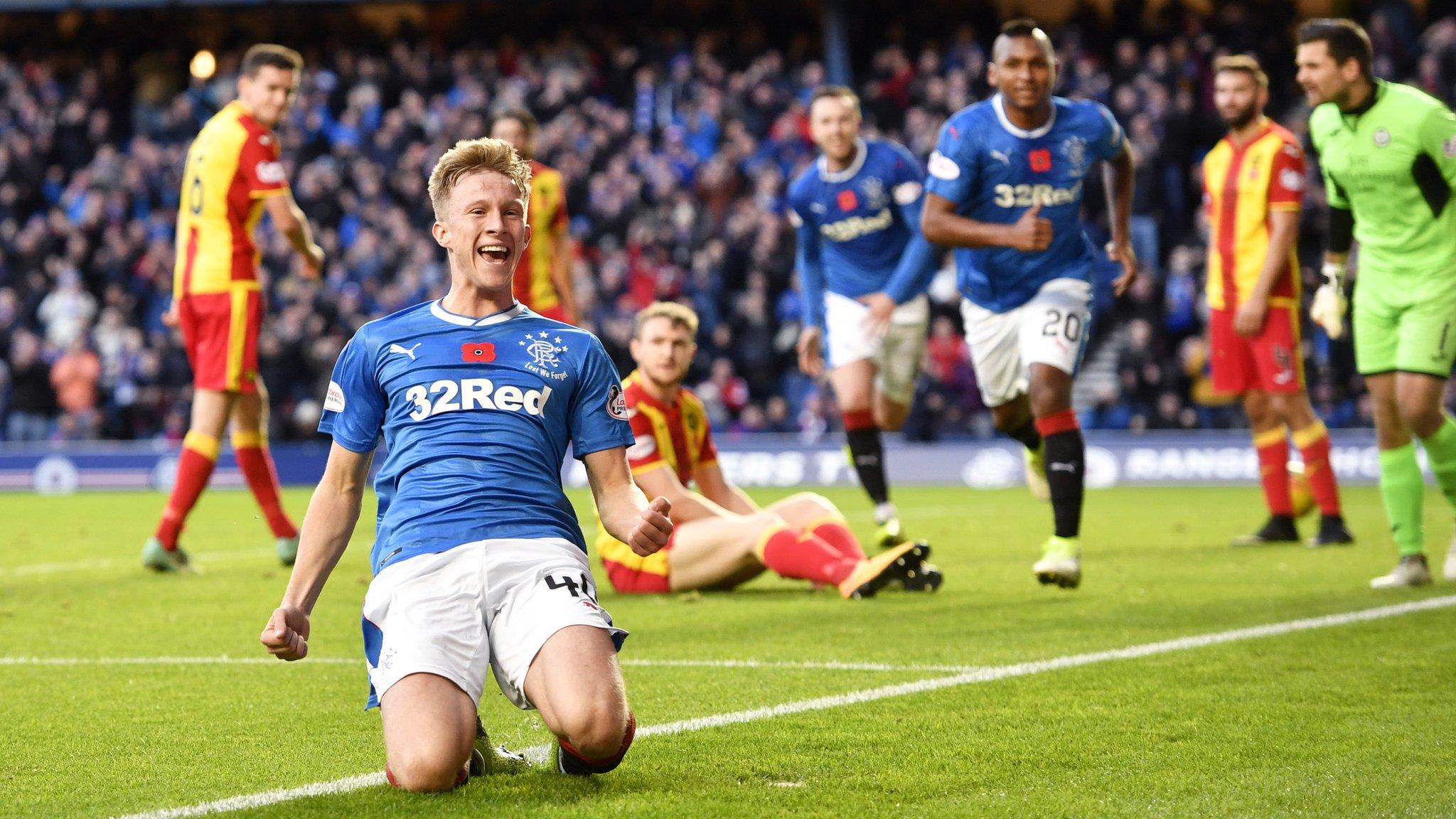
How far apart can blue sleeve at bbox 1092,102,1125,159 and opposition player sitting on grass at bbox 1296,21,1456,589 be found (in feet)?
2.79

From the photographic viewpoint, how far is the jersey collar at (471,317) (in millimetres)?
4082

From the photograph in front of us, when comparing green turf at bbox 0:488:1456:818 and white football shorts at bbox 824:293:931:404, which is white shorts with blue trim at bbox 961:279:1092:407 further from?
white football shorts at bbox 824:293:931:404

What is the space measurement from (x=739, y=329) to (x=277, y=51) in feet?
36.4

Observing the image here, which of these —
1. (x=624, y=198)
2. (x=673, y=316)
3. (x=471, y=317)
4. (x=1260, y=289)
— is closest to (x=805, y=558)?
(x=673, y=316)

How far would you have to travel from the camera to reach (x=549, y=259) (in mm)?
10984

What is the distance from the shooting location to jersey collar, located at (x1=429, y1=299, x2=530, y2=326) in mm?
4082

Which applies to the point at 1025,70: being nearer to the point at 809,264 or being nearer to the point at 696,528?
the point at 696,528

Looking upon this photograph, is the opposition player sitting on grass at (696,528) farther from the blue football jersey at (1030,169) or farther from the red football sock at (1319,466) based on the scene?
the red football sock at (1319,466)

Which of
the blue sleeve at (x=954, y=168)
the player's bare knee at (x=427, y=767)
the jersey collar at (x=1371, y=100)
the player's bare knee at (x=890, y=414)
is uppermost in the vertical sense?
the jersey collar at (x=1371, y=100)

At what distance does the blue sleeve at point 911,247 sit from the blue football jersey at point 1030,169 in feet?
4.00

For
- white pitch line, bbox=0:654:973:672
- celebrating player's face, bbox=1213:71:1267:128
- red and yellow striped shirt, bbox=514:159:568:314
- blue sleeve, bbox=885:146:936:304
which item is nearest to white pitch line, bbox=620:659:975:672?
Result: white pitch line, bbox=0:654:973:672

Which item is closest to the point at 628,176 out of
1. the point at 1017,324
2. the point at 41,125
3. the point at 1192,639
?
the point at 41,125

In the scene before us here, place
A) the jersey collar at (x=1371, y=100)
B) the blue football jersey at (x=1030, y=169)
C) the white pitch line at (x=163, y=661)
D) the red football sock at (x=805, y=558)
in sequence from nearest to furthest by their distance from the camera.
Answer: the white pitch line at (x=163, y=661), the red football sock at (x=805, y=558), the jersey collar at (x=1371, y=100), the blue football jersey at (x=1030, y=169)

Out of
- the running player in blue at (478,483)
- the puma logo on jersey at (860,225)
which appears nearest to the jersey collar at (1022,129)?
the puma logo on jersey at (860,225)
